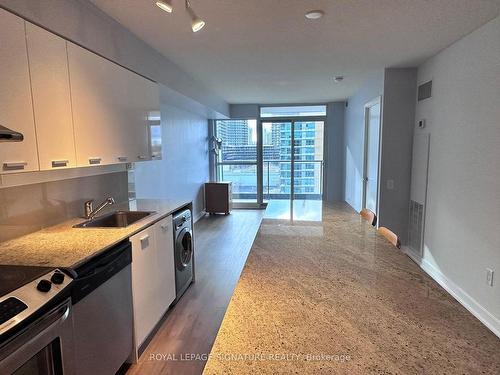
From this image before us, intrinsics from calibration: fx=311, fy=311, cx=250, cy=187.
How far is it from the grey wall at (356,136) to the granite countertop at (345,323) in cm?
321

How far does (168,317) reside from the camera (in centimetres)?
278

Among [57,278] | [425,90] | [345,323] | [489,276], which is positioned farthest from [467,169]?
[57,278]

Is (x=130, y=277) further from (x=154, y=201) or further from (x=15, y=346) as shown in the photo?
(x=154, y=201)

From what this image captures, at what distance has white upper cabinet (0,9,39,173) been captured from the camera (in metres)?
1.48

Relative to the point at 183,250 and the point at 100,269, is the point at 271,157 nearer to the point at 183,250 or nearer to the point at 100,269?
the point at 183,250

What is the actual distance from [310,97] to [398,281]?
5.20m

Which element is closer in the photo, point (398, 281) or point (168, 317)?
point (398, 281)

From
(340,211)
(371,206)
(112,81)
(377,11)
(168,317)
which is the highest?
(377,11)

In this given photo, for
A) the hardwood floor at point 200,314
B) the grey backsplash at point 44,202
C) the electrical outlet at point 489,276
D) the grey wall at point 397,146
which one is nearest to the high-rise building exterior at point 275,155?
the hardwood floor at point 200,314

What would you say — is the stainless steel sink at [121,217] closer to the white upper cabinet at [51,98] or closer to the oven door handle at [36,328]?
the white upper cabinet at [51,98]

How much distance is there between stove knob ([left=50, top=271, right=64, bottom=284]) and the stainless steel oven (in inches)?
4.2

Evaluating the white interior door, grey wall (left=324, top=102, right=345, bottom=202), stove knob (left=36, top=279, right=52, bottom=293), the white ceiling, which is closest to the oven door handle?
stove knob (left=36, top=279, right=52, bottom=293)

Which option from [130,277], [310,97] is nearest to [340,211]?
[130,277]

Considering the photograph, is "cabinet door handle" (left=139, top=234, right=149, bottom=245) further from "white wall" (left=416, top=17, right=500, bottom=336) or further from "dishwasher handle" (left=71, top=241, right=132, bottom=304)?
"white wall" (left=416, top=17, right=500, bottom=336)
